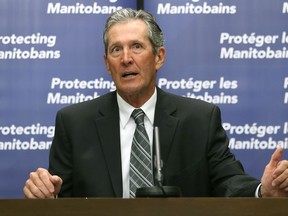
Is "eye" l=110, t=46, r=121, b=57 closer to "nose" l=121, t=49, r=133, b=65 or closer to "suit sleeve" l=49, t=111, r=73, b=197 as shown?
"nose" l=121, t=49, r=133, b=65

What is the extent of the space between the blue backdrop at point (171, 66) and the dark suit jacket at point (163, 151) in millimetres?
967

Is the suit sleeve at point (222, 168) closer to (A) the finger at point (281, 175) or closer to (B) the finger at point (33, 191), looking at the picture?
(A) the finger at point (281, 175)

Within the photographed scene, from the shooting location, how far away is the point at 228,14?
422cm

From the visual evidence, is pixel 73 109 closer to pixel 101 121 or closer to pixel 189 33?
pixel 101 121

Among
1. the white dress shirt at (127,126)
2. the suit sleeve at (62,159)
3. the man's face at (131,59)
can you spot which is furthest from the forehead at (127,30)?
the suit sleeve at (62,159)

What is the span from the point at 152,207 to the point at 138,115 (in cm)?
110

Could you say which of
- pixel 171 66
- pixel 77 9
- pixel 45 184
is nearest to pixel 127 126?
pixel 45 184

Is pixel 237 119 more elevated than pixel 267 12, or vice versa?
pixel 267 12

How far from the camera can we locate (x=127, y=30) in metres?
3.18

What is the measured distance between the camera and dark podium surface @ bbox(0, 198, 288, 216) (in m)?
2.08

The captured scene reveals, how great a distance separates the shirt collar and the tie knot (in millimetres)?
21

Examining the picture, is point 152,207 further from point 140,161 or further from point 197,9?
point 197,9

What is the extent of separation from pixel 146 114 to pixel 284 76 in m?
1.31

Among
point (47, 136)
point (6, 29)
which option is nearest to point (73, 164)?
point (47, 136)
